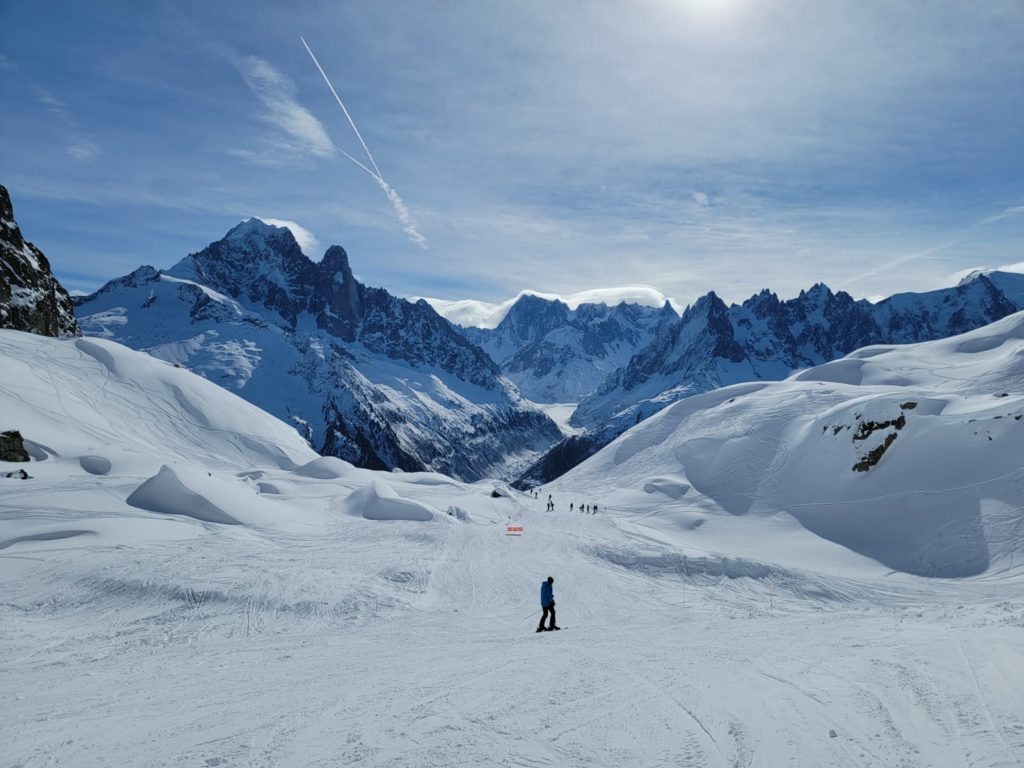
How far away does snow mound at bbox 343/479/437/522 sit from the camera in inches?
1403

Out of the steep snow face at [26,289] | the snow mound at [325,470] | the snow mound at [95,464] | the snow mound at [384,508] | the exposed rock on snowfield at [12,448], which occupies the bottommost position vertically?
the snow mound at [384,508]

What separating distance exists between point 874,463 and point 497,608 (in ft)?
119

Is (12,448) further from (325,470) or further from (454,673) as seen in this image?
(454,673)

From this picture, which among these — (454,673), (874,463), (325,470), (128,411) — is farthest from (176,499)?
(874,463)

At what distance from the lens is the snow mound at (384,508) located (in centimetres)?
3562

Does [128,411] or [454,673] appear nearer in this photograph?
[454,673]

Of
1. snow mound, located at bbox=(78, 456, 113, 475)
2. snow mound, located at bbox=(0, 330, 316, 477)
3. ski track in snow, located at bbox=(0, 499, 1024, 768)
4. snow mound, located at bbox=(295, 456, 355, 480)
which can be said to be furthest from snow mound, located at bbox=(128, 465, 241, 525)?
snow mound, located at bbox=(295, 456, 355, 480)

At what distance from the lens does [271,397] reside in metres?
192

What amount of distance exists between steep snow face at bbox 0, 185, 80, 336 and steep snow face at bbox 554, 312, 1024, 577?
229ft

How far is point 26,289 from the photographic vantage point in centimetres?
7200

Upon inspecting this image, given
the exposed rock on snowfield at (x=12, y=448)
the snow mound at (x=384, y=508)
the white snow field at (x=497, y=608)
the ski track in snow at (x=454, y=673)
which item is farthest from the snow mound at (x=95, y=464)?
the ski track in snow at (x=454, y=673)

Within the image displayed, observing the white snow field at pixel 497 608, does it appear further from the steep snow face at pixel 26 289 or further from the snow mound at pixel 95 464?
the steep snow face at pixel 26 289

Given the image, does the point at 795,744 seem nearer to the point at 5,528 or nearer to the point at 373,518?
the point at 5,528

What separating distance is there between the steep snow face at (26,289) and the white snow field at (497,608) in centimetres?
2565
